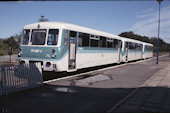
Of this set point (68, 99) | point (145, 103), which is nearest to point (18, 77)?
point (68, 99)

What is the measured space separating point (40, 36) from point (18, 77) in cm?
389

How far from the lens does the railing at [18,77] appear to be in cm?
697

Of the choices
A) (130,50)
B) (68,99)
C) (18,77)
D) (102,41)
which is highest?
(102,41)

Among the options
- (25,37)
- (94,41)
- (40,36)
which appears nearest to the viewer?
(40,36)

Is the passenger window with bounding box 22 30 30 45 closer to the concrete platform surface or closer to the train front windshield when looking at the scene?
the train front windshield

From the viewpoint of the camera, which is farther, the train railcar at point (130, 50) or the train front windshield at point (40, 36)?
the train railcar at point (130, 50)

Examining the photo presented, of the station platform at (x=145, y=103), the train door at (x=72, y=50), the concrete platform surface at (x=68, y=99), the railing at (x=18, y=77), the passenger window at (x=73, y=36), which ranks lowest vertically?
the concrete platform surface at (x=68, y=99)

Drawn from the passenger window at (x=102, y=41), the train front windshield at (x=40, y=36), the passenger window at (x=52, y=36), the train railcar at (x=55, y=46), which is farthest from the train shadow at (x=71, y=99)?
the passenger window at (x=102, y=41)

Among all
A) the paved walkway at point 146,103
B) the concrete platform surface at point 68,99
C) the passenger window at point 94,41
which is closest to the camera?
the paved walkway at point 146,103

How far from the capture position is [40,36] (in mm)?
Result: 10914

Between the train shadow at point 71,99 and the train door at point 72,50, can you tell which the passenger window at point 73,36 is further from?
the train shadow at point 71,99

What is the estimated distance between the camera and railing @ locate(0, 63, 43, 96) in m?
6.97

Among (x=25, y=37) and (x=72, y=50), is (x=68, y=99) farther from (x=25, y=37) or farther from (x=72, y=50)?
(x=25, y=37)

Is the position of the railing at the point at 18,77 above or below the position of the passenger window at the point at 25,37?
below
